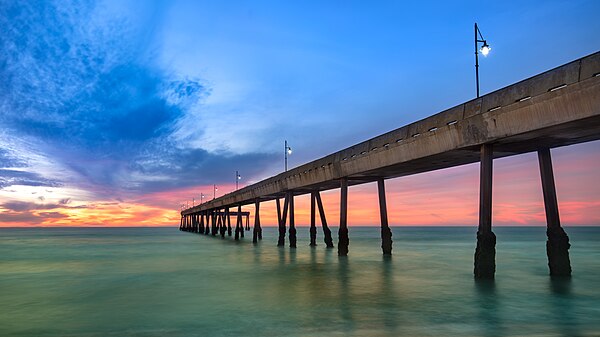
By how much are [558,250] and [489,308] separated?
8.10m

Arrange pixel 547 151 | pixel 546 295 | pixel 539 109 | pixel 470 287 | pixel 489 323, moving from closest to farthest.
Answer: pixel 489 323 < pixel 539 109 < pixel 546 295 < pixel 470 287 < pixel 547 151

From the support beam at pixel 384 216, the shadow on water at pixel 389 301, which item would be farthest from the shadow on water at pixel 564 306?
the support beam at pixel 384 216

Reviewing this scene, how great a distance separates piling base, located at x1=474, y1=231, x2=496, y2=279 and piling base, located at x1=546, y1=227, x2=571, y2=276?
2487 millimetres

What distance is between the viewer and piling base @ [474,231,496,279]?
18500mm

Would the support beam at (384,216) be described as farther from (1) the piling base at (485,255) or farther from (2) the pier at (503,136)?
(1) the piling base at (485,255)

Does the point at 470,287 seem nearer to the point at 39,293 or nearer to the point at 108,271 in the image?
the point at 39,293

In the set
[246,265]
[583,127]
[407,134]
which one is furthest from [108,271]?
[583,127]

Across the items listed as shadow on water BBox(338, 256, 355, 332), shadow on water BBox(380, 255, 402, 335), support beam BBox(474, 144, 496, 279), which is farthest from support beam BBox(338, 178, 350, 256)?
support beam BBox(474, 144, 496, 279)

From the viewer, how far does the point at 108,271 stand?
27641 millimetres

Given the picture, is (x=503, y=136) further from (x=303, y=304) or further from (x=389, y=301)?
(x=303, y=304)

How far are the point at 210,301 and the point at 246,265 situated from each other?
1392 centimetres

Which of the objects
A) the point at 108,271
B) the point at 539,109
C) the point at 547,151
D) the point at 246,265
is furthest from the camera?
the point at 246,265

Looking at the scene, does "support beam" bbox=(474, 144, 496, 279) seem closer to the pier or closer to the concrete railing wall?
the pier

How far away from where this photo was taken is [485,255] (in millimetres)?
18891
